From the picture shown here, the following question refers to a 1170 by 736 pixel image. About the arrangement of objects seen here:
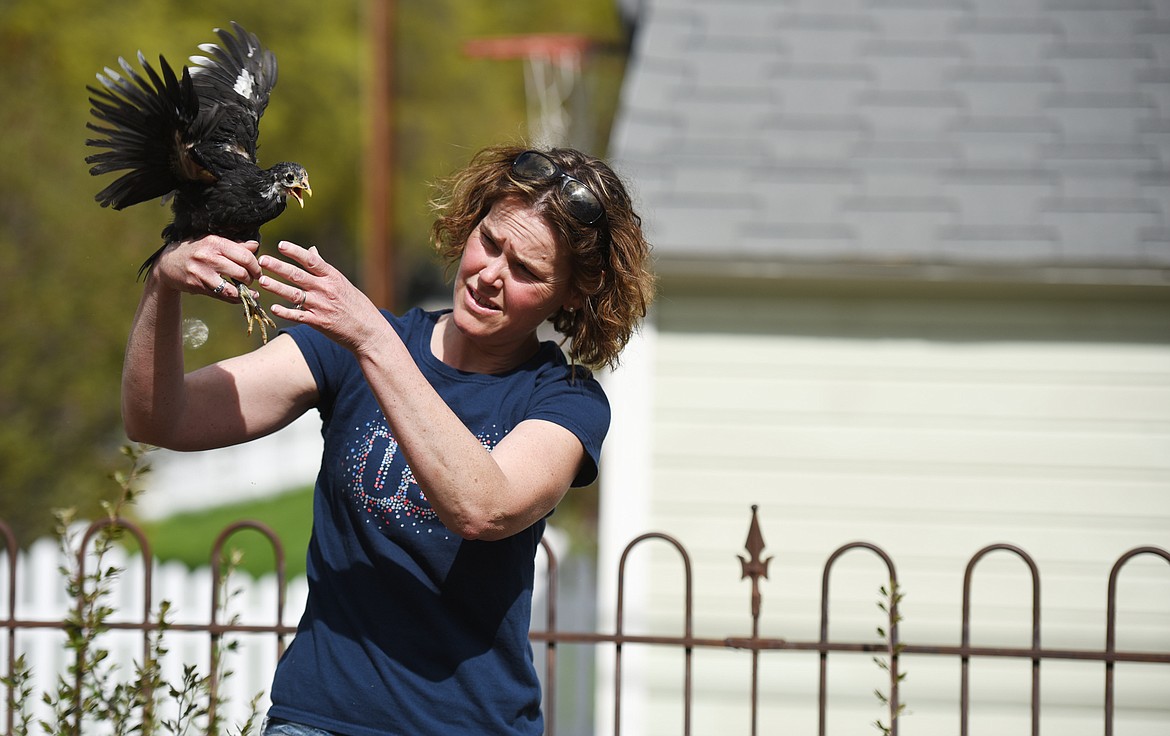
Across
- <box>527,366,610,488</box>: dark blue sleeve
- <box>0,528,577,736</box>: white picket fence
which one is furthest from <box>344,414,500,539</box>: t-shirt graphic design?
<box>0,528,577,736</box>: white picket fence

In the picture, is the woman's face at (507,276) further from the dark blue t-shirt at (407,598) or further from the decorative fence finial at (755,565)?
the decorative fence finial at (755,565)

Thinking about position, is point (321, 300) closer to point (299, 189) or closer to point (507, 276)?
point (299, 189)

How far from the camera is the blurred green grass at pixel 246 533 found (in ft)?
31.8

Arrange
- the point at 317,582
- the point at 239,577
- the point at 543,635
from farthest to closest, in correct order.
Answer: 1. the point at 239,577
2. the point at 543,635
3. the point at 317,582

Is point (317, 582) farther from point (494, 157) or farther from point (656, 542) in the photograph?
point (656, 542)

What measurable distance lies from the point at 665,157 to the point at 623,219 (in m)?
2.86

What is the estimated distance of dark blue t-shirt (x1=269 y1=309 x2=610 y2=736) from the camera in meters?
1.89

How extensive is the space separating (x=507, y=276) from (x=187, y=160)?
567mm

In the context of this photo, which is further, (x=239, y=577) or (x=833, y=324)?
(x=239, y=577)

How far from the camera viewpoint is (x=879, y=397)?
500cm

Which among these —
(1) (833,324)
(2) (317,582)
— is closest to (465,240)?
(2) (317,582)

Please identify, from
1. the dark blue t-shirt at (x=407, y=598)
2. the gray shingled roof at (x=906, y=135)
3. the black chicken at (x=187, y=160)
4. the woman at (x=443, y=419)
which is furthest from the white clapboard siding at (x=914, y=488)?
the black chicken at (x=187, y=160)

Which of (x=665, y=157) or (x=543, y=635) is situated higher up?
(x=665, y=157)

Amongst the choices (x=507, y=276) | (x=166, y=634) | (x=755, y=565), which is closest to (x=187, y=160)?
(x=507, y=276)
